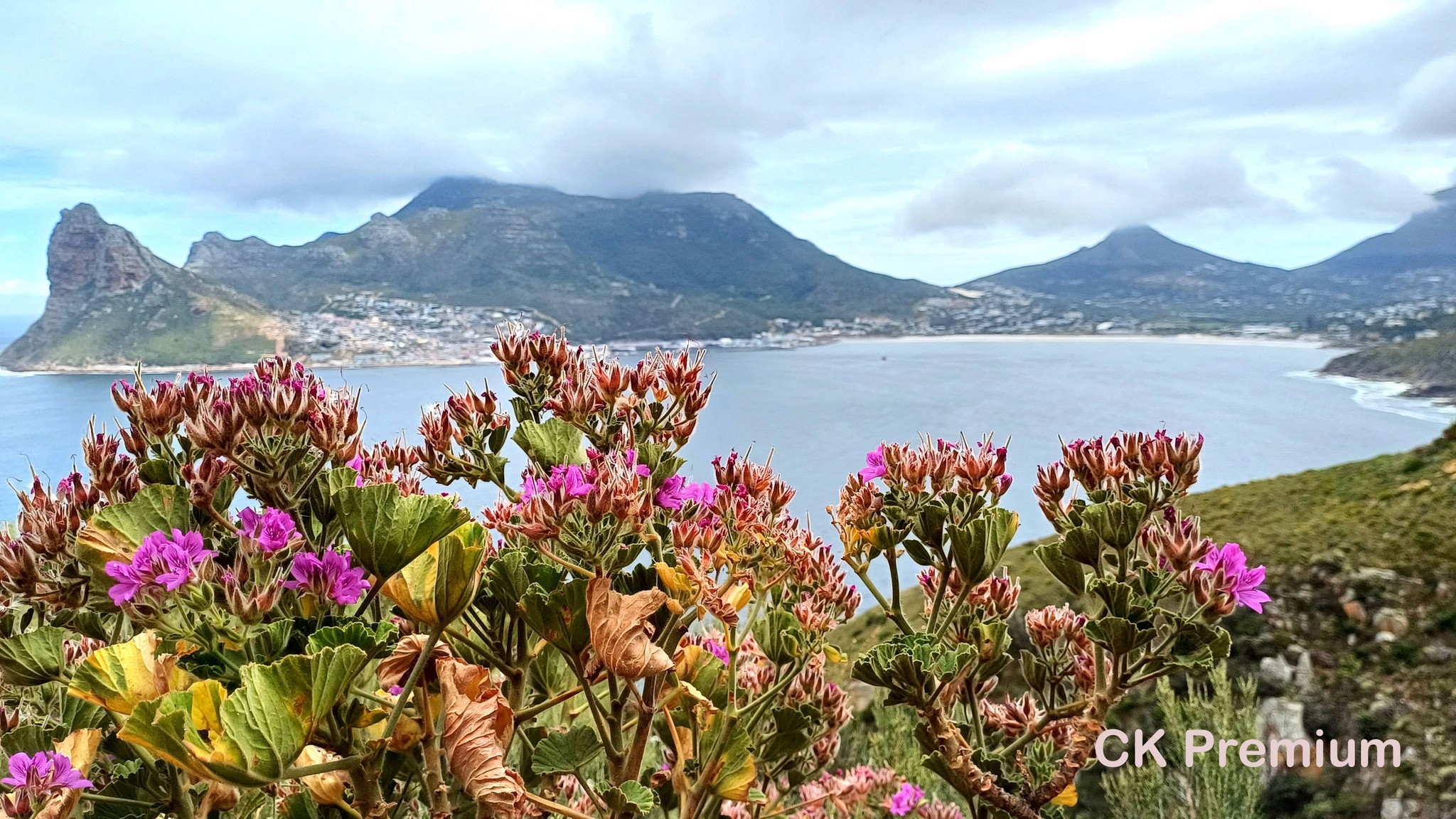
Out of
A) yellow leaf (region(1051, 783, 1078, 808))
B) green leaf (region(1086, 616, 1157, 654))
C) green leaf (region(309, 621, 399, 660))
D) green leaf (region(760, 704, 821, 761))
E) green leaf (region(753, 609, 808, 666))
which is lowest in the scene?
yellow leaf (region(1051, 783, 1078, 808))

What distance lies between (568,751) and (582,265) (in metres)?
76.2

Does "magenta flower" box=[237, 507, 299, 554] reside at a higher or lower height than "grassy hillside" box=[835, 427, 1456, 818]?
higher

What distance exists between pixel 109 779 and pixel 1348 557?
838cm

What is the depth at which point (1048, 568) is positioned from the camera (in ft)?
4.23

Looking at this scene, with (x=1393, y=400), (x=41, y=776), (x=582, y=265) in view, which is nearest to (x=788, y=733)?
(x=41, y=776)

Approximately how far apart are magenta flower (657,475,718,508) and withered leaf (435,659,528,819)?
34 cm

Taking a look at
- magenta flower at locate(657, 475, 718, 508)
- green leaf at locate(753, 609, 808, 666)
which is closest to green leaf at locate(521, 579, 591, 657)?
magenta flower at locate(657, 475, 718, 508)

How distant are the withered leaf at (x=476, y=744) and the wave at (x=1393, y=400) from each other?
42.8m

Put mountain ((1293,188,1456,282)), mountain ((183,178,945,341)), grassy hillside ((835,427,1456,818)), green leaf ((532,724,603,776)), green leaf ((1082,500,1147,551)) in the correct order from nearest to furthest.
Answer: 1. green leaf ((532,724,603,776))
2. green leaf ((1082,500,1147,551))
3. grassy hillside ((835,427,1456,818))
4. mountain ((183,178,945,341))
5. mountain ((1293,188,1456,282))

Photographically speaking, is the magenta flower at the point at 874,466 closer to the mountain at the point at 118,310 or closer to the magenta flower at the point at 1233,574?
the magenta flower at the point at 1233,574

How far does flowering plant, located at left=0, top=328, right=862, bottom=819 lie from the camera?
812 mm

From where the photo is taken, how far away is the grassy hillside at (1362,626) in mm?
4828

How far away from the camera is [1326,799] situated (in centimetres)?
479

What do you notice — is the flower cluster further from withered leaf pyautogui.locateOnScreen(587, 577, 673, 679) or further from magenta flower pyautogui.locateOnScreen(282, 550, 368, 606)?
withered leaf pyautogui.locateOnScreen(587, 577, 673, 679)
